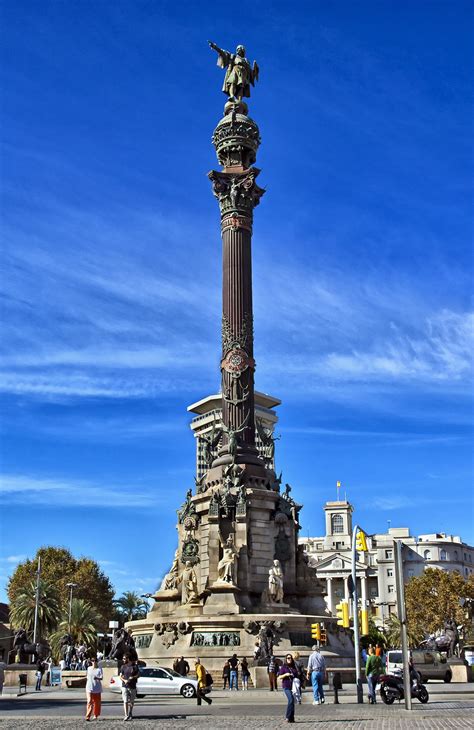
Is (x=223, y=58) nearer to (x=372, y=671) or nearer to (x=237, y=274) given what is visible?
(x=237, y=274)

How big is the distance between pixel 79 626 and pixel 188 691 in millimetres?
50398

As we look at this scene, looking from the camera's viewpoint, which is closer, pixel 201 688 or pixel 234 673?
pixel 201 688

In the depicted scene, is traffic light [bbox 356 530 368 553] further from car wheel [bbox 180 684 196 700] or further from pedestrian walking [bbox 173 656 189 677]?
pedestrian walking [bbox 173 656 189 677]

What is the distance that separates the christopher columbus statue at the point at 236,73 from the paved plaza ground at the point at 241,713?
124ft

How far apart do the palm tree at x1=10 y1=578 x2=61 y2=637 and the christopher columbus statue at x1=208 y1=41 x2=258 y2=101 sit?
4696 cm

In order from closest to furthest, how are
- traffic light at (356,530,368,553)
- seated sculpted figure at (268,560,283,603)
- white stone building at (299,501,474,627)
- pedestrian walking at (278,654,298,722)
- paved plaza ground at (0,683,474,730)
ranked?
paved plaza ground at (0,683,474,730)
pedestrian walking at (278,654,298,722)
traffic light at (356,530,368,553)
seated sculpted figure at (268,560,283,603)
white stone building at (299,501,474,627)

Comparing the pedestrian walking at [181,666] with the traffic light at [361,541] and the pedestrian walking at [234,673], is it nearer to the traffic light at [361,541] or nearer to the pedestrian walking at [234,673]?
the pedestrian walking at [234,673]

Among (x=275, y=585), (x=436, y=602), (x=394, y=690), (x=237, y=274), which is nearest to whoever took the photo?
(x=394, y=690)

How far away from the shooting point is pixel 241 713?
23547mm

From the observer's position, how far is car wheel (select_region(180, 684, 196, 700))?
30.9 m

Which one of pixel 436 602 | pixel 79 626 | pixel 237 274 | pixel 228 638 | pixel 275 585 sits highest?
pixel 237 274


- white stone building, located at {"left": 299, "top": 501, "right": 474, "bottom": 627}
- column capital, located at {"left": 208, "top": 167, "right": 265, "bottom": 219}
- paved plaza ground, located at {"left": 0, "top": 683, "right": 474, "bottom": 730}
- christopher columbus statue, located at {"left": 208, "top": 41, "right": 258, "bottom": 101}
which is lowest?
paved plaza ground, located at {"left": 0, "top": 683, "right": 474, "bottom": 730}

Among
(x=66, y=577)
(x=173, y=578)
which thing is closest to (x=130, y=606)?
(x=66, y=577)

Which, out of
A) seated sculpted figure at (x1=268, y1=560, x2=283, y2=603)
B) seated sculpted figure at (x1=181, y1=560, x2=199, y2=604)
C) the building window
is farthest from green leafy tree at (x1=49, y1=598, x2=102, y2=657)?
the building window
